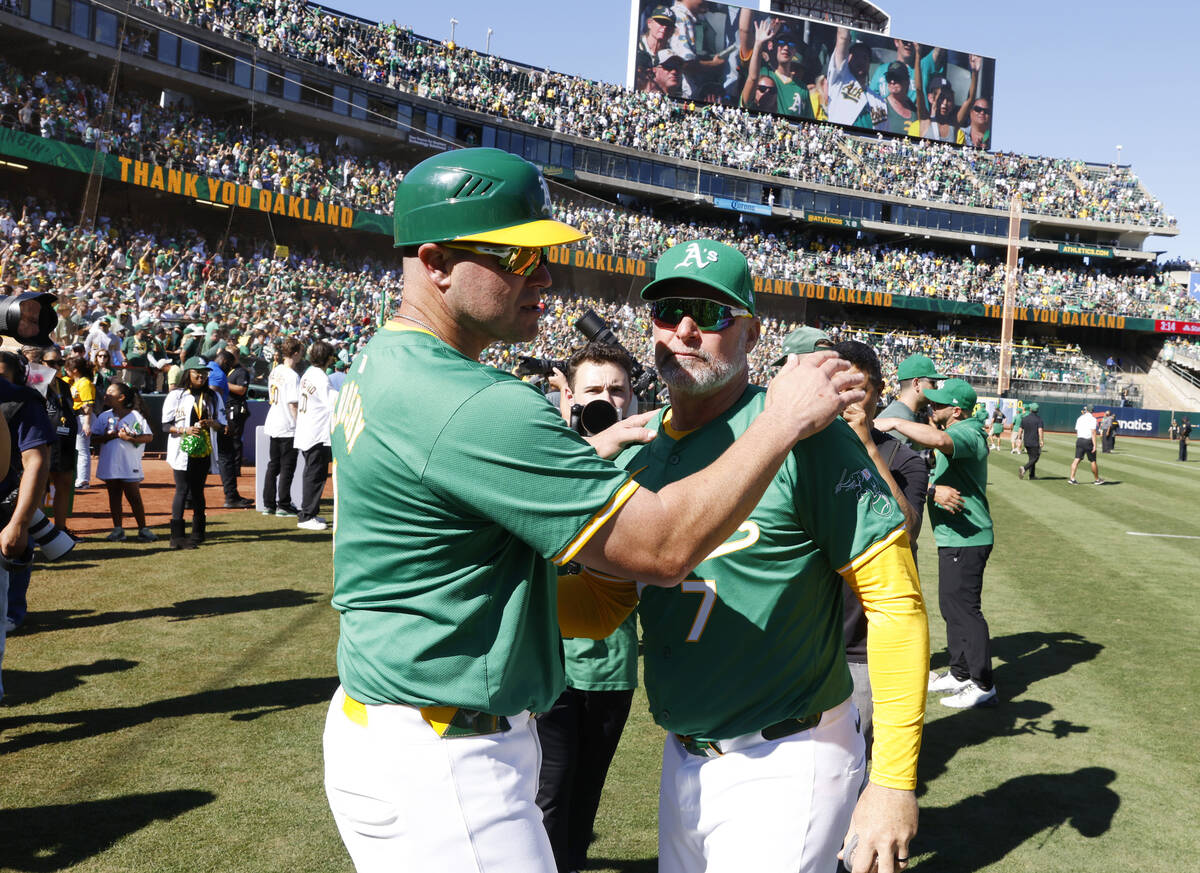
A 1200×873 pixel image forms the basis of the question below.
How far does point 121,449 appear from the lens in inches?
428

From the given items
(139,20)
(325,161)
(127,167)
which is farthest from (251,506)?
(325,161)

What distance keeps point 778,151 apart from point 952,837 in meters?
57.1

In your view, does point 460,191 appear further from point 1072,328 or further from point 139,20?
point 1072,328

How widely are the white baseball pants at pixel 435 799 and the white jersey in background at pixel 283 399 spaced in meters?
11.4

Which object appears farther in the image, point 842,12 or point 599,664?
point 842,12

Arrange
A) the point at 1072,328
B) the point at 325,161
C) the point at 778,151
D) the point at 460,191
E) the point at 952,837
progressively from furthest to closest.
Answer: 1. the point at 1072,328
2. the point at 778,151
3. the point at 325,161
4. the point at 952,837
5. the point at 460,191

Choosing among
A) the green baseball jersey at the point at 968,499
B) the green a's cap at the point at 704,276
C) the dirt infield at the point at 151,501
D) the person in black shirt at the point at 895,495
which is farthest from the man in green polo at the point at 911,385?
the dirt infield at the point at 151,501

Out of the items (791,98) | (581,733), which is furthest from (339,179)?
(791,98)

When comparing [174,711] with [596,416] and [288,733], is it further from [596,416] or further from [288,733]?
[596,416]

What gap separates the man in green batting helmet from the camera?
1.78m

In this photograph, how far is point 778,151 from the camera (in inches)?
2270

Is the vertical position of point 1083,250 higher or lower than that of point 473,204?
higher

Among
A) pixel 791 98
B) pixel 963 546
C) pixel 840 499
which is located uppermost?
pixel 791 98

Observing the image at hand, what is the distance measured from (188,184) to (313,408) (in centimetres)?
2195
